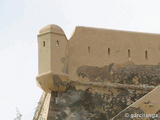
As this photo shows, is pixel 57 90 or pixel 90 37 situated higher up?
pixel 90 37

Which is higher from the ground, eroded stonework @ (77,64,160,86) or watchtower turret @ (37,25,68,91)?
watchtower turret @ (37,25,68,91)

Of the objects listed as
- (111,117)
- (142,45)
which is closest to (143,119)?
(111,117)

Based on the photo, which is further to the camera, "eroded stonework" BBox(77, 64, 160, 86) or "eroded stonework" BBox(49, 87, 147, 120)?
"eroded stonework" BBox(77, 64, 160, 86)

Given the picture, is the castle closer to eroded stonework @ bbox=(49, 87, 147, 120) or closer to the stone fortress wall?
the stone fortress wall

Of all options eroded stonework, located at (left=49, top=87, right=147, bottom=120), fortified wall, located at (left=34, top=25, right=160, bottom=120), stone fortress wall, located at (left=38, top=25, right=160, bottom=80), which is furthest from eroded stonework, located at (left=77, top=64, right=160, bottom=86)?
eroded stonework, located at (left=49, top=87, right=147, bottom=120)

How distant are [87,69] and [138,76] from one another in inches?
65.3

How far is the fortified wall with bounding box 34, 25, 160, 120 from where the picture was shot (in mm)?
19438

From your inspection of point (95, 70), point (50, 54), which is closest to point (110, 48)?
point (95, 70)

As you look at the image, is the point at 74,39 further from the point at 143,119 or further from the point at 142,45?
the point at 143,119

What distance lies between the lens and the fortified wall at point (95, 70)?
1944cm

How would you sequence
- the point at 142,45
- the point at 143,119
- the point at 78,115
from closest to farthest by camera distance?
1. the point at 143,119
2. the point at 78,115
3. the point at 142,45

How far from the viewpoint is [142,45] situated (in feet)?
67.8

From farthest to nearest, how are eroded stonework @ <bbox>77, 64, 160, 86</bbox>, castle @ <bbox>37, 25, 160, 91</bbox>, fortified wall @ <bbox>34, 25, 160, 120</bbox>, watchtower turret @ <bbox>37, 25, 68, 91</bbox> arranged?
eroded stonework @ <bbox>77, 64, 160, 86</bbox>
castle @ <bbox>37, 25, 160, 91</bbox>
fortified wall @ <bbox>34, 25, 160, 120</bbox>
watchtower turret @ <bbox>37, 25, 68, 91</bbox>

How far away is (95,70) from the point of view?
20.1 metres
